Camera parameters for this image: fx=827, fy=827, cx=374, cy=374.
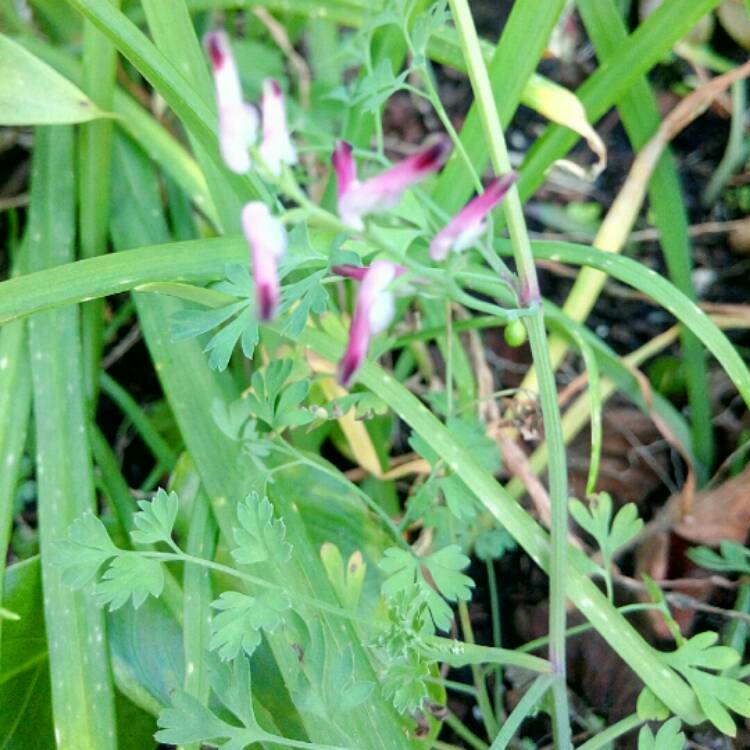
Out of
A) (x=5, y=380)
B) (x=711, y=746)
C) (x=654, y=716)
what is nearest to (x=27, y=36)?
(x=5, y=380)

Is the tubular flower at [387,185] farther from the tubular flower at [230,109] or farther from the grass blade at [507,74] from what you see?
the grass blade at [507,74]

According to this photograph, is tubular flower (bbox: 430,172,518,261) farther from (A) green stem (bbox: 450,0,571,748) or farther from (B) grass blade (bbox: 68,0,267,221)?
(B) grass blade (bbox: 68,0,267,221)

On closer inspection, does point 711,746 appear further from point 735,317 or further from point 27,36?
point 27,36

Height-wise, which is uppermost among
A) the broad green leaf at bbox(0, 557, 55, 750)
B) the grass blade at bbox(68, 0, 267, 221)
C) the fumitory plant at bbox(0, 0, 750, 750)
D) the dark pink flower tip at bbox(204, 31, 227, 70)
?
the grass blade at bbox(68, 0, 267, 221)

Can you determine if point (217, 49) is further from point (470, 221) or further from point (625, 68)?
point (625, 68)

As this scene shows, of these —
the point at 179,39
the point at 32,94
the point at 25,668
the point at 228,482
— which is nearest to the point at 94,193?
the point at 32,94

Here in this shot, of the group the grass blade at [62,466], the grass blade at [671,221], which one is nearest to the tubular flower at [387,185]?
the grass blade at [62,466]

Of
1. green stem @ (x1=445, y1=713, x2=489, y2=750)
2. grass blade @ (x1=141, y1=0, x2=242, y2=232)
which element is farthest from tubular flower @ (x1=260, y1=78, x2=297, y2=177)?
green stem @ (x1=445, y1=713, x2=489, y2=750)
